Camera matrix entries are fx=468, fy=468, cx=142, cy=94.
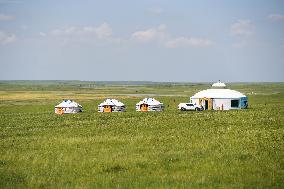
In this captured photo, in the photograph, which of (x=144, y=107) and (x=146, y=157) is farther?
(x=144, y=107)

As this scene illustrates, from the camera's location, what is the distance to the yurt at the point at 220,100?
72062 mm

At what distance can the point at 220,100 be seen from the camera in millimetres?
72000

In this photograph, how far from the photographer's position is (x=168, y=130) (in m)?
42.0

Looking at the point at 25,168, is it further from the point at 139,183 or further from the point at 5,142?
the point at 5,142

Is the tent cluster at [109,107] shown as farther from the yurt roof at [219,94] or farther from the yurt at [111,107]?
the yurt roof at [219,94]

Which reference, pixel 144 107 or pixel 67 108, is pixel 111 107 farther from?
pixel 67 108

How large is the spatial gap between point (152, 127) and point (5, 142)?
14.6 m

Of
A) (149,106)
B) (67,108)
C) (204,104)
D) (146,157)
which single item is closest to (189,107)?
(204,104)

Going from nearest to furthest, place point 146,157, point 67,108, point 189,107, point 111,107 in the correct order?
point 146,157
point 189,107
point 67,108
point 111,107

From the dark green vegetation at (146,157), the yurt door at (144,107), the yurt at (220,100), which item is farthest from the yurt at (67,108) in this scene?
the dark green vegetation at (146,157)

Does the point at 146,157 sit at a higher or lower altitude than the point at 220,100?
lower

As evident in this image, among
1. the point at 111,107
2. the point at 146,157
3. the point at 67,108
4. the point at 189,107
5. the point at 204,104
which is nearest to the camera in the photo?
the point at 146,157

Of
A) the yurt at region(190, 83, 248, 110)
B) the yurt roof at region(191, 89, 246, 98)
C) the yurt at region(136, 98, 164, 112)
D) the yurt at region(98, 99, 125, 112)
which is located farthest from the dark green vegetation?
the yurt at region(98, 99, 125, 112)

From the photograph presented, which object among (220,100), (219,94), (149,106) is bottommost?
(149,106)
